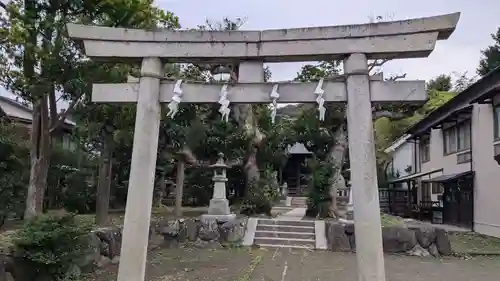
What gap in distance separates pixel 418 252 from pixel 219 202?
Result: 6664mm

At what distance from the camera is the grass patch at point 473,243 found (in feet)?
43.1

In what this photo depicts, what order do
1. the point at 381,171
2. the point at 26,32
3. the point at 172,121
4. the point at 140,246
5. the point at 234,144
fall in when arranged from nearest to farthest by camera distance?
the point at 140,246, the point at 26,32, the point at 172,121, the point at 234,144, the point at 381,171

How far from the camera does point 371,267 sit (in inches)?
225

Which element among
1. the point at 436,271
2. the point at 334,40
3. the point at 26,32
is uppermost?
the point at 26,32

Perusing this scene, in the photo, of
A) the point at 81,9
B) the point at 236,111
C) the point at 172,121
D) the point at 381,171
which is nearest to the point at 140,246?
the point at 81,9

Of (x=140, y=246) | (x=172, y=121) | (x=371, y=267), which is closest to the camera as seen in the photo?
(x=371, y=267)

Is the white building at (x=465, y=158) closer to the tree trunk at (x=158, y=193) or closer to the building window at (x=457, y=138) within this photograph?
the building window at (x=457, y=138)

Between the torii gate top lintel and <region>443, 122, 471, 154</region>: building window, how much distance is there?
15666 mm

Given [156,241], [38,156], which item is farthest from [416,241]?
[38,156]

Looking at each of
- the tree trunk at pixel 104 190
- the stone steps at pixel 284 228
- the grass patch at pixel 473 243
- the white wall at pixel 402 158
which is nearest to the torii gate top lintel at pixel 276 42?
the tree trunk at pixel 104 190

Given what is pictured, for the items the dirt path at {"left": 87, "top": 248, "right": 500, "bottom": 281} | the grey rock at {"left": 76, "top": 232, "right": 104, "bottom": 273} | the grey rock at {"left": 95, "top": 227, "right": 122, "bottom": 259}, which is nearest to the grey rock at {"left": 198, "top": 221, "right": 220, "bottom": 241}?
the dirt path at {"left": 87, "top": 248, "right": 500, "bottom": 281}

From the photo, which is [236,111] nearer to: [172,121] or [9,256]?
[172,121]

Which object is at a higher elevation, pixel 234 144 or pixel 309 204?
pixel 234 144

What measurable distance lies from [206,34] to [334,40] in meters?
1.80
